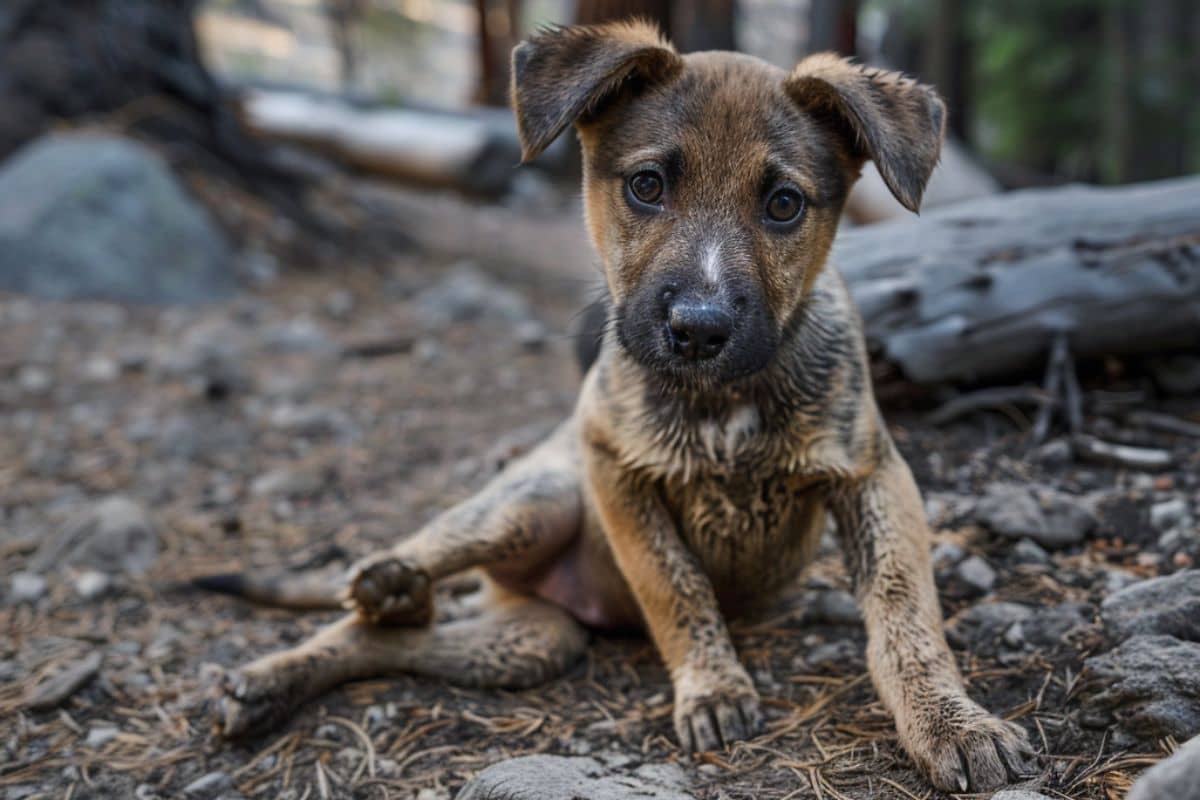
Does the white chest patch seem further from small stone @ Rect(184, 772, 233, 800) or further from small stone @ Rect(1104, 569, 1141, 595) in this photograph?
small stone @ Rect(184, 772, 233, 800)

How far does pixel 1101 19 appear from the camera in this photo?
11672 mm

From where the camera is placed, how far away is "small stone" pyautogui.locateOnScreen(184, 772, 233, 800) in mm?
3314

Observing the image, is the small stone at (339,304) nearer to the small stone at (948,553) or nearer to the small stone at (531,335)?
the small stone at (531,335)

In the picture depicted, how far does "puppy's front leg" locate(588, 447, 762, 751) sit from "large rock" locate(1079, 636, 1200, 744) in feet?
3.37

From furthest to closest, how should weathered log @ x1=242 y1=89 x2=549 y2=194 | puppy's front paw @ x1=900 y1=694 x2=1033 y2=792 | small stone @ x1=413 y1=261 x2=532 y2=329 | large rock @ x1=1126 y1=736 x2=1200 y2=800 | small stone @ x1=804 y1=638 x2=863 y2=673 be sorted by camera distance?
weathered log @ x1=242 y1=89 x2=549 y2=194 < small stone @ x1=413 y1=261 x2=532 y2=329 < small stone @ x1=804 y1=638 x2=863 y2=673 < puppy's front paw @ x1=900 y1=694 x2=1033 y2=792 < large rock @ x1=1126 y1=736 x2=1200 y2=800

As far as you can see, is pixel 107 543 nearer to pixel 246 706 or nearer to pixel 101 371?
pixel 246 706

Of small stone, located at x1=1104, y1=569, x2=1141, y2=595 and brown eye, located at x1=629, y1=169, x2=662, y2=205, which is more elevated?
brown eye, located at x1=629, y1=169, x2=662, y2=205

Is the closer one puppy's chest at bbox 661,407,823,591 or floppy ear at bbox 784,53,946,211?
floppy ear at bbox 784,53,946,211

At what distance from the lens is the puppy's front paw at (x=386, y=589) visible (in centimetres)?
391

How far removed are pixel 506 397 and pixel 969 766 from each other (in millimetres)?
4832

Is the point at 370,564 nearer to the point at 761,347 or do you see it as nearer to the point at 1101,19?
the point at 761,347

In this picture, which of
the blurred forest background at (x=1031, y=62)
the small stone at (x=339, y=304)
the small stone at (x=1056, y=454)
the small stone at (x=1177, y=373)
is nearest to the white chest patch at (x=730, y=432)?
the small stone at (x=1056, y=454)

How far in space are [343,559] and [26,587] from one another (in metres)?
1.34

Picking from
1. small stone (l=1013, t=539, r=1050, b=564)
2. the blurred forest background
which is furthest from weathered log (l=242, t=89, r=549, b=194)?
small stone (l=1013, t=539, r=1050, b=564)
